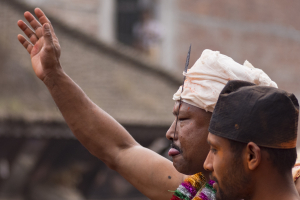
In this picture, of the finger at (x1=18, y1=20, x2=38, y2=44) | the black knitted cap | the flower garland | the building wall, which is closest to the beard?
the black knitted cap

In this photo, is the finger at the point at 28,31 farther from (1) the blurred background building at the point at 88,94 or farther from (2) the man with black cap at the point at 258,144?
(1) the blurred background building at the point at 88,94

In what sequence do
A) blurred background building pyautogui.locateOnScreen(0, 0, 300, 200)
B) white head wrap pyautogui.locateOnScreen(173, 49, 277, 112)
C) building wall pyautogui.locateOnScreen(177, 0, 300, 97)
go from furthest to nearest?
building wall pyautogui.locateOnScreen(177, 0, 300, 97) → blurred background building pyautogui.locateOnScreen(0, 0, 300, 200) → white head wrap pyautogui.locateOnScreen(173, 49, 277, 112)

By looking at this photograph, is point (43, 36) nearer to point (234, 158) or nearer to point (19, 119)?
point (234, 158)

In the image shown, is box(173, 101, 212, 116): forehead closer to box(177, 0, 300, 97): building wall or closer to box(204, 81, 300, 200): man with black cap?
box(204, 81, 300, 200): man with black cap

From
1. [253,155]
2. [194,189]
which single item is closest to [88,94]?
[194,189]

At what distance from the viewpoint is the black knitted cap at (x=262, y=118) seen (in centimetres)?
154

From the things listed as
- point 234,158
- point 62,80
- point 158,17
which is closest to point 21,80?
point 62,80

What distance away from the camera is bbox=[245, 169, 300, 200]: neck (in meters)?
1.55

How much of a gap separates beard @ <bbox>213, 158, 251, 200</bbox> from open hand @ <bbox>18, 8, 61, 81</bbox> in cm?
128

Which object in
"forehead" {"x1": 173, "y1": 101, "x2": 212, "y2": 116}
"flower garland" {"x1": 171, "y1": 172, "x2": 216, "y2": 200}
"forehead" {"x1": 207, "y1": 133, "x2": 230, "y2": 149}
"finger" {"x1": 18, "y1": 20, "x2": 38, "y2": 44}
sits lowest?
"flower garland" {"x1": 171, "y1": 172, "x2": 216, "y2": 200}

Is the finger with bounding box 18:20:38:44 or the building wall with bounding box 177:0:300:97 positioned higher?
the finger with bounding box 18:20:38:44

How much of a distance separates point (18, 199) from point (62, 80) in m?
3.78

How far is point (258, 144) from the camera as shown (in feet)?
5.06

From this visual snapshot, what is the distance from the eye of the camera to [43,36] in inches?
94.0
